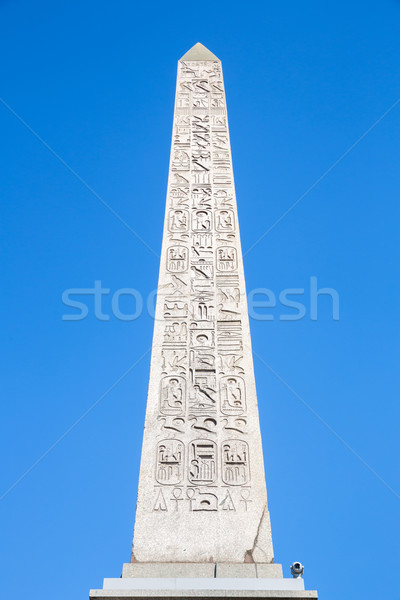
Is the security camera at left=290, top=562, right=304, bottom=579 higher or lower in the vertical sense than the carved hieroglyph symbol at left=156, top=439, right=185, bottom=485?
lower

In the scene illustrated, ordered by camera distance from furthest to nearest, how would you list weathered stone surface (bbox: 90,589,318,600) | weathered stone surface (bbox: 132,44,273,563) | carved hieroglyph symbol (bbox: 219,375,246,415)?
carved hieroglyph symbol (bbox: 219,375,246,415) < weathered stone surface (bbox: 132,44,273,563) < weathered stone surface (bbox: 90,589,318,600)

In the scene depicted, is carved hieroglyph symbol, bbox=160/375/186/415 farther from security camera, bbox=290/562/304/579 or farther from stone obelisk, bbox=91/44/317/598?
security camera, bbox=290/562/304/579

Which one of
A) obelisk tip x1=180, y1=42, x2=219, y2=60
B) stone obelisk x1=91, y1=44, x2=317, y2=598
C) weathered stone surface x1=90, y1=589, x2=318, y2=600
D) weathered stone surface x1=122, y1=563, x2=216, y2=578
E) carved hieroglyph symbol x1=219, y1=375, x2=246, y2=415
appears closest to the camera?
weathered stone surface x1=90, y1=589, x2=318, y2=600

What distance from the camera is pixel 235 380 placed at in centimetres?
730

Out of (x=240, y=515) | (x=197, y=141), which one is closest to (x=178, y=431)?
(x=240, y=515)

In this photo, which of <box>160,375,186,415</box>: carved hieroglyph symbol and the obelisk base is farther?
<box>160,375,186,415</box>: carved hieroglyph symbol

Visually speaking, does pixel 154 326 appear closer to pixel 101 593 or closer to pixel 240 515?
pixel 240 515

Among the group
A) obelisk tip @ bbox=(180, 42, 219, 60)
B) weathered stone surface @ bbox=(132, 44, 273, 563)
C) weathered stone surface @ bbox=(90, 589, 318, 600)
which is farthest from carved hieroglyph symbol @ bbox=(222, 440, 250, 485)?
obelisk tip @ bbox=(180, 42, 219, 60)

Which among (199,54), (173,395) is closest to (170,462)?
(173,395)

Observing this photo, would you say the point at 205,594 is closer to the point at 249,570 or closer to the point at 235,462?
the point at 249,570

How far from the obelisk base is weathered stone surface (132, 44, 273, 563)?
12cm

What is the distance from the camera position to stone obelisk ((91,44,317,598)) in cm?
616

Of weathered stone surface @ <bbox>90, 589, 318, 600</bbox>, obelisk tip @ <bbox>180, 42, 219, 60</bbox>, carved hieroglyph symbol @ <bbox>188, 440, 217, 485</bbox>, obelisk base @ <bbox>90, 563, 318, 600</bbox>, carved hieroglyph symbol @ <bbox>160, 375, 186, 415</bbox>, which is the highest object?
obelisk tip @ <bbox>180, 42, 219, 60</bbox>

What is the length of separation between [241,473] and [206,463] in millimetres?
291
